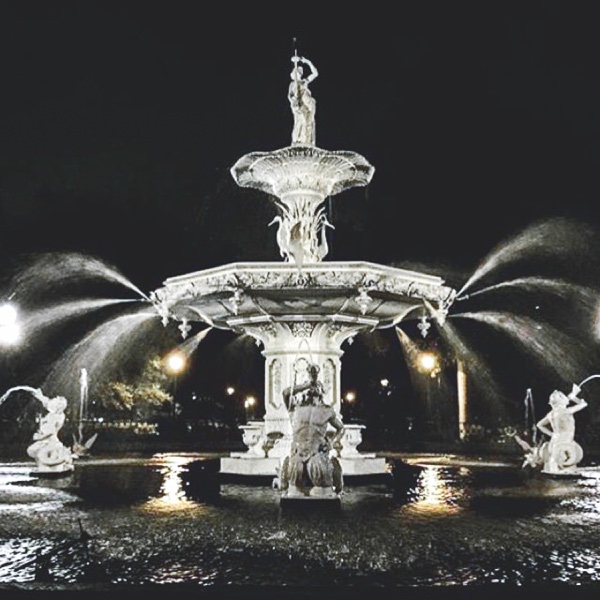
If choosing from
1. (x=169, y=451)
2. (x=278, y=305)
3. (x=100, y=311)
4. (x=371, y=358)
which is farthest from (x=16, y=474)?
(x=371, y=358)

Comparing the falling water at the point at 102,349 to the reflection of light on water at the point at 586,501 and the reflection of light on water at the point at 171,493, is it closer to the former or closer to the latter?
the reflection of light on water at the point at 171,493

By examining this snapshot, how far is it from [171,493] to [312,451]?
2.79 meters

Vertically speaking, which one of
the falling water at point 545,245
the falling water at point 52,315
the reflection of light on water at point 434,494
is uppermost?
the falling water at point 545,245

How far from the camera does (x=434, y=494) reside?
38.7 ft

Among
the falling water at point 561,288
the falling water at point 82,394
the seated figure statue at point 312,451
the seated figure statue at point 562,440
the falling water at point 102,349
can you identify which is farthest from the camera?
the falling water at point 102,349

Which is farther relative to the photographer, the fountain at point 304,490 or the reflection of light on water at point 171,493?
the reflection of light on water at point 171,493

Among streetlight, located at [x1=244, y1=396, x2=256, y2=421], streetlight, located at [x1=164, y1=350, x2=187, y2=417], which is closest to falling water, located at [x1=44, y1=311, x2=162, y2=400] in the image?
streetlight, located at [x1=164, y1=350, x2=187, y2=417]

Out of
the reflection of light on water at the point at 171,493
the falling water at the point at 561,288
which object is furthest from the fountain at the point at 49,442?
the falling water at the point at 561,288

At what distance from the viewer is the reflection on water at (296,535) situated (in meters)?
6.00

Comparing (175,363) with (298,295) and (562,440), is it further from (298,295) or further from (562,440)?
(562,440)

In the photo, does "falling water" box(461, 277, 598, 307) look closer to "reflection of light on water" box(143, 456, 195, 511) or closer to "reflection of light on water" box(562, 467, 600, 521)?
"reflection of light on water" box(562, 467, 600, 521)

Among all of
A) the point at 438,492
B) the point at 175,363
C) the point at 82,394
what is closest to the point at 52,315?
the point at 82,394

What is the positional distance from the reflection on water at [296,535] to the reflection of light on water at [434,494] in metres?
0.03

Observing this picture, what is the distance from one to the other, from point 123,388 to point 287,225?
17.2 meters
